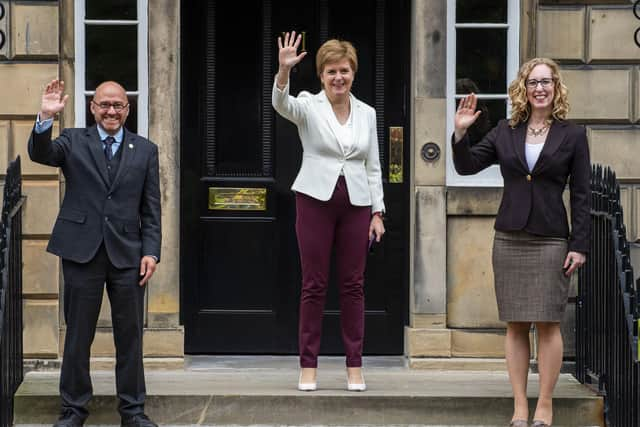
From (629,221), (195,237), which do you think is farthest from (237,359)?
(629,221)

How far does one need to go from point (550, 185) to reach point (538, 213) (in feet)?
0.55

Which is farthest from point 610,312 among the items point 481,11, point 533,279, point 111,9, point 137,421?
point 111,9

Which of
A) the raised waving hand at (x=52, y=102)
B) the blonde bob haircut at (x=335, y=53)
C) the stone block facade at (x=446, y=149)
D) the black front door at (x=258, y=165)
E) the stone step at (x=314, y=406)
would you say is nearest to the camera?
the raised waving hand at (x=52, y=102)

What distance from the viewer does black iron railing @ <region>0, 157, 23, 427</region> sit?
21.7 ft

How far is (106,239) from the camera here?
6.56 m

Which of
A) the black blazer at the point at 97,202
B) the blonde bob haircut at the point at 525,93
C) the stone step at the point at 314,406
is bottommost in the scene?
the stone step at the point at 314,406

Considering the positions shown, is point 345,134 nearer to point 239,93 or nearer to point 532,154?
point 532,154

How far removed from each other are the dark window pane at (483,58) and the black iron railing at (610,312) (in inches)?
48.7

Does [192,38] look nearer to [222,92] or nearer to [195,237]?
[222,92]

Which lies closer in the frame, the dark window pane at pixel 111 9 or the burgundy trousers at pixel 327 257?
the burgundy trousers at pixel 327 257

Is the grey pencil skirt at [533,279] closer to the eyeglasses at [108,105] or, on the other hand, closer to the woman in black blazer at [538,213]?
the woman in black blazer at [538,213]

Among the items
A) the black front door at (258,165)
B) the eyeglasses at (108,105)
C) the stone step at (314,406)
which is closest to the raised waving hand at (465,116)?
the stone step at (314,406)

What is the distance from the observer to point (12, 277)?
282 inches

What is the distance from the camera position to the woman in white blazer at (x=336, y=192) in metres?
7.09
